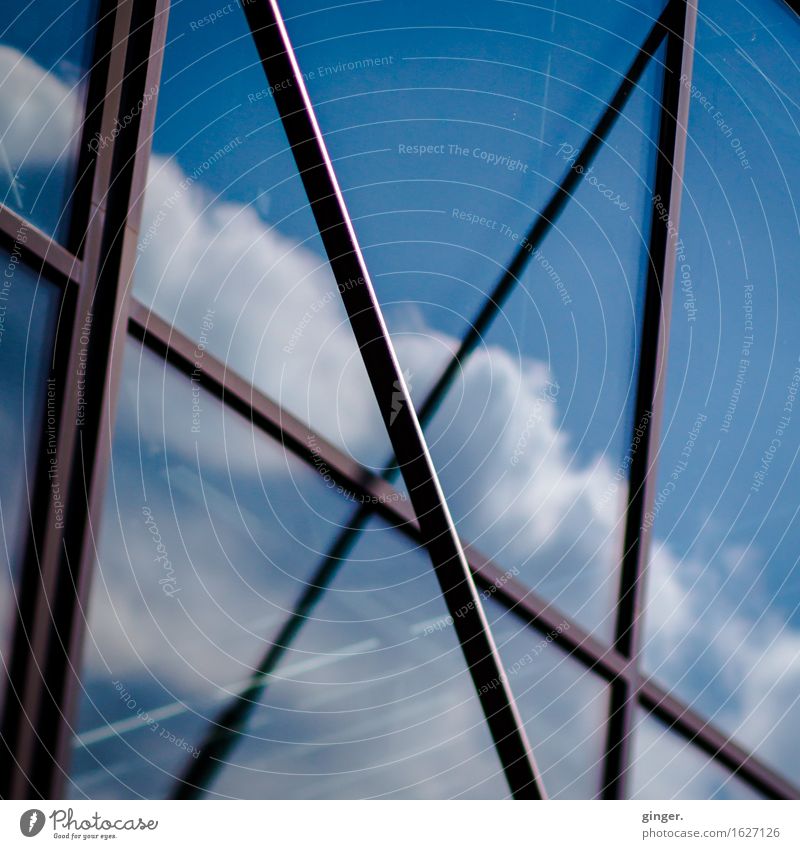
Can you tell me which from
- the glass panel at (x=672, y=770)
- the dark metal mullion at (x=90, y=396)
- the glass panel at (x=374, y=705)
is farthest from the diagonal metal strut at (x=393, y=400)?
the glass panel at (x=672, y=770)

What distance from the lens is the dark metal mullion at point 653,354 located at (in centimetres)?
330

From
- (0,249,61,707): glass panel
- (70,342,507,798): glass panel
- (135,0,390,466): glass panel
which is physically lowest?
(70,342,507,798): glass panel

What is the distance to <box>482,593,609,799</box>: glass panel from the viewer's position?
309 centimetres

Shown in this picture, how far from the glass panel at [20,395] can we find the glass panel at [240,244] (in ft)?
1.28

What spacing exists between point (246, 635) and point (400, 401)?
1.03 m

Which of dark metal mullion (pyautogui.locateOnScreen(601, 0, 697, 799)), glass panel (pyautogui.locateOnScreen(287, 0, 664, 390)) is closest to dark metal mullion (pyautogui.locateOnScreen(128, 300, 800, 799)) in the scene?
dark metal mullion (pyautogui.locateOnScreen(601, 0, 697, 799))

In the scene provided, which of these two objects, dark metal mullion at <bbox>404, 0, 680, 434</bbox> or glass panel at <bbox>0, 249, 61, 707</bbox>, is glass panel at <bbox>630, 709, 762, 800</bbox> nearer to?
dark metal mullion at <bbox>404, 0, 680, 434</bbox>

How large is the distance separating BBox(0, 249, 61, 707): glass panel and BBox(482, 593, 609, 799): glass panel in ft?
5.86

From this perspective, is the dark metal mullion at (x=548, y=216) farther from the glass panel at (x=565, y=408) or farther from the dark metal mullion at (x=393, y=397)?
the dark metal mullion at (x=393, y=397)

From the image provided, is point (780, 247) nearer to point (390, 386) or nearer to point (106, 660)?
point (390, 386)

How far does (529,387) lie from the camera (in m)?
3.41

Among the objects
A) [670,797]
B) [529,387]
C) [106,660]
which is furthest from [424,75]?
[670,797]
